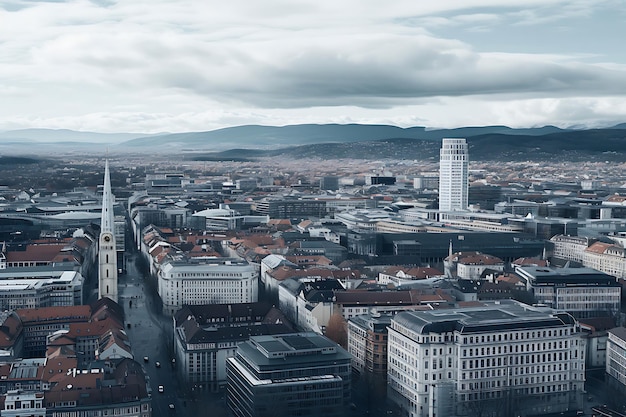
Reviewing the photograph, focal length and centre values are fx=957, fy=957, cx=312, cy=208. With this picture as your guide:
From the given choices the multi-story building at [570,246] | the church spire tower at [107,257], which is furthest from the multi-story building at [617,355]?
the multi-story building at [570,246]

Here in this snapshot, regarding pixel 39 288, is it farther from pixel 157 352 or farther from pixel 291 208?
A: pixel 291 208

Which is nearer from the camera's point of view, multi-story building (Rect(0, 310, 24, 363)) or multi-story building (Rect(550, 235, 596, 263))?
multi-story building (Rect(0, 310, 24, 363))

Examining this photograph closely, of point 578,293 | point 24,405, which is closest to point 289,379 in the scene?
point 24,405

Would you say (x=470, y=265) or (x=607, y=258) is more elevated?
(x=607, y=258)

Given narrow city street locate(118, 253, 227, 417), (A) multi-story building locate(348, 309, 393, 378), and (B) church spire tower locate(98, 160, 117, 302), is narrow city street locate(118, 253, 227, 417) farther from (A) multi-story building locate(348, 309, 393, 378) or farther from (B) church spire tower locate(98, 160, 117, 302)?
(A) multi-story building locate(348, 309, 393, 378)

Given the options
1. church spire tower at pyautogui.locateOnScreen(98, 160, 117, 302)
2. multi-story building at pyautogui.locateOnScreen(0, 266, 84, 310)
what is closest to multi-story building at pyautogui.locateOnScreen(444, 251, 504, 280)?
church spire tower at pyautogui.locateOnScreen(98, 160, 117, 302)

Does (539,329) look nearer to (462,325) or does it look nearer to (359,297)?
(462,325)

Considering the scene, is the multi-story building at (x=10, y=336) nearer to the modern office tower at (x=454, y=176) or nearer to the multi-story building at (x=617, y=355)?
the multi-story building at (x=617, y=355)
